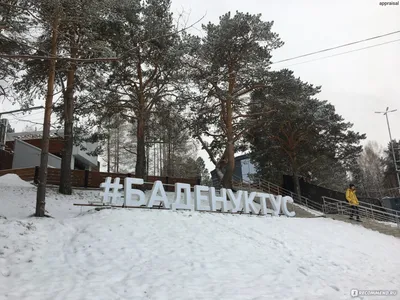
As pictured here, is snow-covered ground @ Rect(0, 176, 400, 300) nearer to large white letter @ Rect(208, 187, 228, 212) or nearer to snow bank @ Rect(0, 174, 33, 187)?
large white letter @ Rect(208, 187, 228, 212)

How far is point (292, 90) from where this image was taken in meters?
17.4

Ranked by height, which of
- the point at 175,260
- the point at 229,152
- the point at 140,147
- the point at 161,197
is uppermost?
the point at 140,147

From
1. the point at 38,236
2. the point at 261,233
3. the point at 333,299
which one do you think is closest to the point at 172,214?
the point at 261,233

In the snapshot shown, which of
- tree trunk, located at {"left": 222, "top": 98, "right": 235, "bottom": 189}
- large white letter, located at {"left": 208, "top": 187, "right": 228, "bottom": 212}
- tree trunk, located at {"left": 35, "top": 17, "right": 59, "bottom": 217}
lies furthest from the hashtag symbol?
tree trunk, located at {"left": 222, "top": 98, "right": 235, "bottom": 189}

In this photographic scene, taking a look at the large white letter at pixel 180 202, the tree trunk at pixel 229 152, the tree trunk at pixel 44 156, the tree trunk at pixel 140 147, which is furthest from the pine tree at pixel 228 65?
the tree trunk at pixel 44 156

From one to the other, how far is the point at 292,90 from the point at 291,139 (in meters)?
6.63

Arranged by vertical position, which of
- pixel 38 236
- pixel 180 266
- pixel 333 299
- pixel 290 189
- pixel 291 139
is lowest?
pixel 333 299

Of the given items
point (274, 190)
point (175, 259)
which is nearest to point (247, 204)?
point (175, 259)

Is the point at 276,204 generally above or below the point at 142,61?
below

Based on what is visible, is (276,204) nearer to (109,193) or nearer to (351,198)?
(351,198)

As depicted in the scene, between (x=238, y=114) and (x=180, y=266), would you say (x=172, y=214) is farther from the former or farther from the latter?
(x=238, y=114)

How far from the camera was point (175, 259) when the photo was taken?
624 cm

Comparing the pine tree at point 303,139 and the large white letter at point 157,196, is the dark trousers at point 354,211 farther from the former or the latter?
the large white letter at point 157,196

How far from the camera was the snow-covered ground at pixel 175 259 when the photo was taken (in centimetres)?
478
